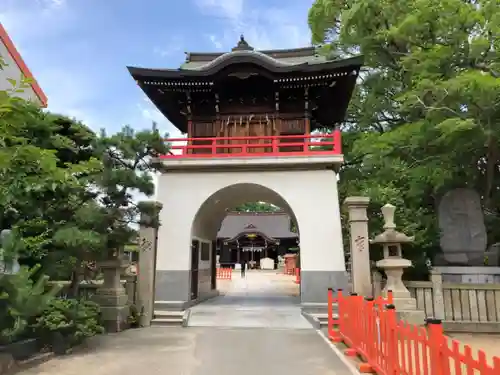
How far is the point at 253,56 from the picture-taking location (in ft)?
41.5

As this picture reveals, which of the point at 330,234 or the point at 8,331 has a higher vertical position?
the point at 330,234

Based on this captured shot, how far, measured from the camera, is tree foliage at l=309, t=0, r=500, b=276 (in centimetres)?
1105

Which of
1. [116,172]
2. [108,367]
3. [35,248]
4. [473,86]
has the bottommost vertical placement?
[108,367]

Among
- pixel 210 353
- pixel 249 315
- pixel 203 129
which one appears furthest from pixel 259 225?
pixel 210 353

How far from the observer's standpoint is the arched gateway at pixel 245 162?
11.3 m

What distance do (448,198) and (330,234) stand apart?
3.88 m

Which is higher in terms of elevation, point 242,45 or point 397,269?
point 242,45

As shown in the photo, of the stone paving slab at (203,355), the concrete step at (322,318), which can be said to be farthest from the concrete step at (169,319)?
the concrete step at (322,318)

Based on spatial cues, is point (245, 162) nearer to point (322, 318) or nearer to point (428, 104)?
point (322, 318)

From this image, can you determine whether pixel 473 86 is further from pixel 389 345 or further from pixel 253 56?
pixel 389 345

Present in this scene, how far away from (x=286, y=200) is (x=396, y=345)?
7.60 m

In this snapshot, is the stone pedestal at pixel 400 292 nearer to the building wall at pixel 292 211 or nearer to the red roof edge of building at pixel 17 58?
the building wall at pixel 292 211

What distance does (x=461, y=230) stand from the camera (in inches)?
443

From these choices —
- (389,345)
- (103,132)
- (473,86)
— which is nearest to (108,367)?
(389,345)
